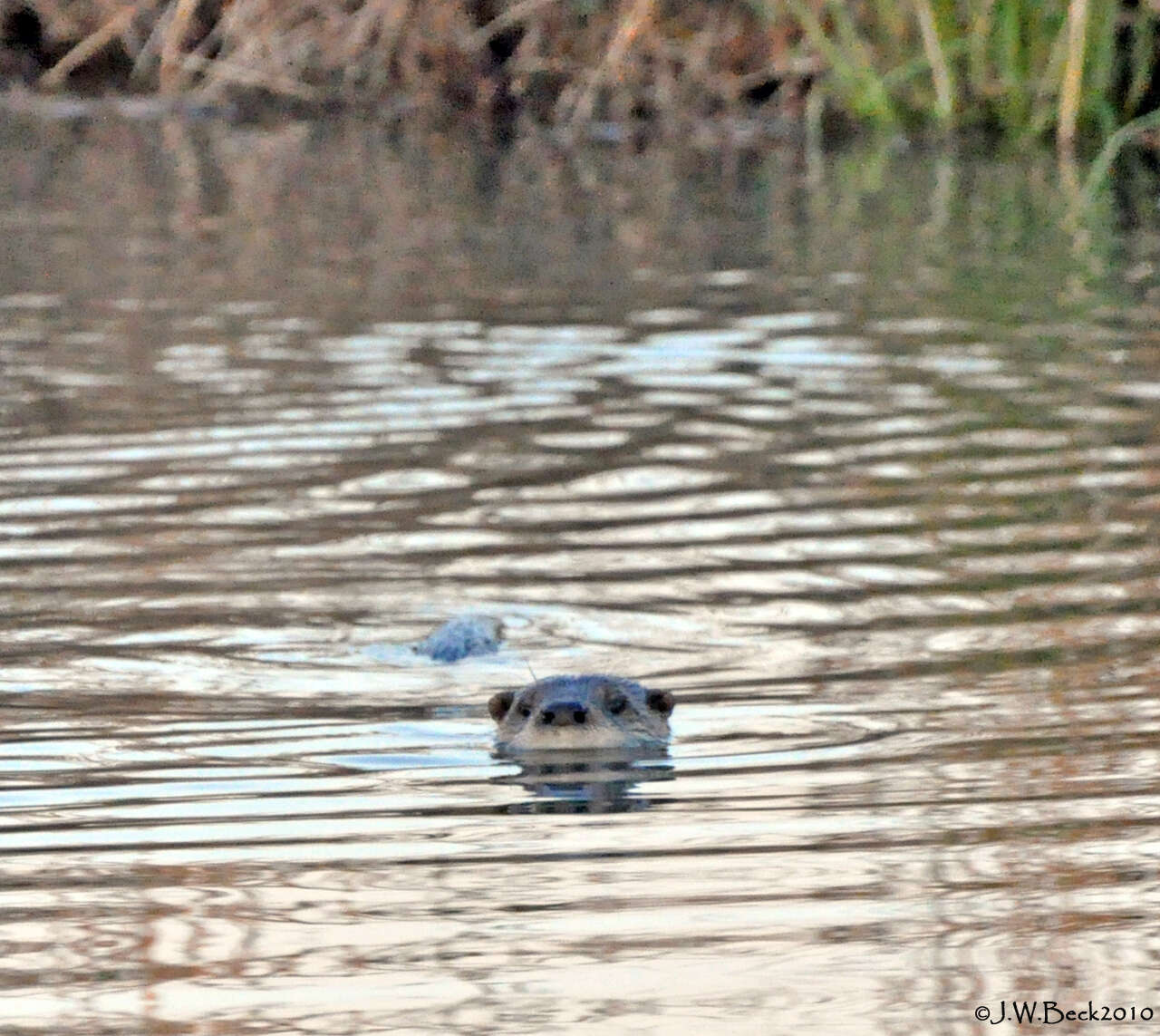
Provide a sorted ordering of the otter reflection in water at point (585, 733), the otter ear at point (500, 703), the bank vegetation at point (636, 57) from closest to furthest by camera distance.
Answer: the otter reflection in water at point (585, 733)
the otter ear at point (500, 703)
the bank vegetation at point (636, 57)

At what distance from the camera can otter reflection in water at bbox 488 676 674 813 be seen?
6.34 m

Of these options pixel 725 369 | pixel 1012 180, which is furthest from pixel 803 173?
pixel 725 369

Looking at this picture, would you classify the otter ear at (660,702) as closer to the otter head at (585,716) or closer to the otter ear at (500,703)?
the otter head at (585,716)

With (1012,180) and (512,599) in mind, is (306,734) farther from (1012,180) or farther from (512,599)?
(1012,180)

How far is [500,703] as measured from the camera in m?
6.75

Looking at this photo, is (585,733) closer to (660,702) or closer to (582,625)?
(660,702)

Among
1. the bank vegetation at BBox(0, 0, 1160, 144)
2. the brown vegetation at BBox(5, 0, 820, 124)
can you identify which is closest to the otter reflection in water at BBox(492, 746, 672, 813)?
the bank vegetation at BBox(0, 0, 1160, 144)

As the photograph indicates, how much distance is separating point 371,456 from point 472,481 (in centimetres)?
62

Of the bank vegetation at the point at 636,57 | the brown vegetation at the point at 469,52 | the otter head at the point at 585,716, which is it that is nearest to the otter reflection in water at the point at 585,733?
the otter head at the point at 585,716

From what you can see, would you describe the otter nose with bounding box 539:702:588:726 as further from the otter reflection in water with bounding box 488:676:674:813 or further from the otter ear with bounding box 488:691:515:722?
the otter ear with bounding box 488:691:515:722

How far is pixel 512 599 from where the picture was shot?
8078 mm

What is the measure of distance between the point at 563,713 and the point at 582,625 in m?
1.41

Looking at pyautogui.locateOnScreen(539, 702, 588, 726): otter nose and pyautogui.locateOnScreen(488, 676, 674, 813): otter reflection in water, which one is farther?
pyautogui.locateOnScreen(539, 702, 588, 726): otter nose

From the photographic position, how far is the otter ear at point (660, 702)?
6.55 m
